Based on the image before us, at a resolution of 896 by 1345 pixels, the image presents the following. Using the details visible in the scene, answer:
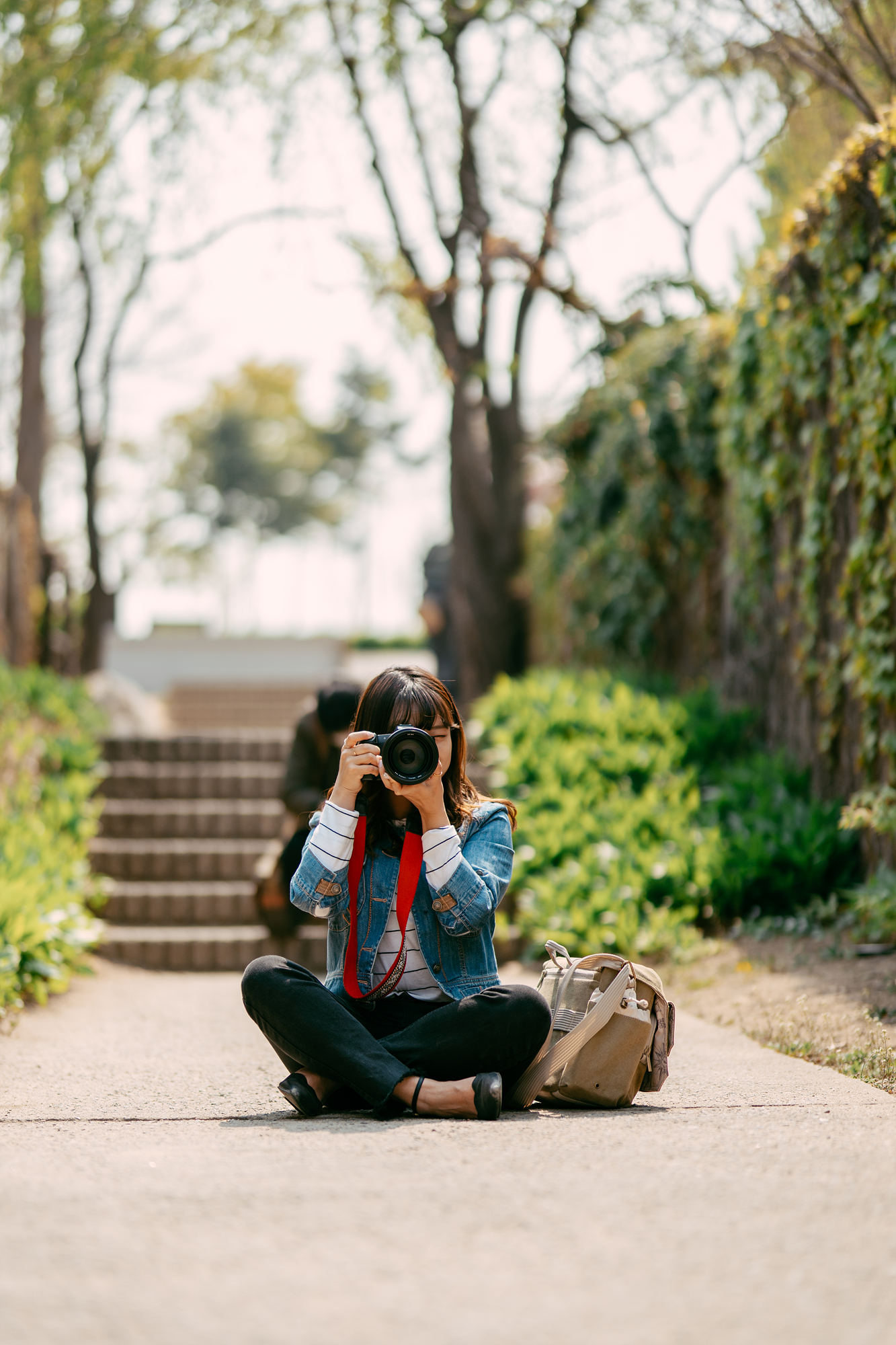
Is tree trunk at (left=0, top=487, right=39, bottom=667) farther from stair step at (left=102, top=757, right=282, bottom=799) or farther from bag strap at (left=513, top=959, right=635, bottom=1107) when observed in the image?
bag strap at (left=513, top=959, right=635, bottom=1107)

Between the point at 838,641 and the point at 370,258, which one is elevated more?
the point at 370,258

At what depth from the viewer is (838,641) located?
5441mm

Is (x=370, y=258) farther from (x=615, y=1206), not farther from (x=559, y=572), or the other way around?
(x=615, y=1206)

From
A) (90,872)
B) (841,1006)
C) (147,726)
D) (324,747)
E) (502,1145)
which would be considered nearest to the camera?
(502,1145)

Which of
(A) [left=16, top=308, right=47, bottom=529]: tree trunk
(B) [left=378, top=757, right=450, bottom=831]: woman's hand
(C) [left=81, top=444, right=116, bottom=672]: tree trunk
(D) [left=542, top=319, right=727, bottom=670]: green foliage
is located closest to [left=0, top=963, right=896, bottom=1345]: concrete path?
(B) [left=378, top=757, right=450, bottom=831]: woman's hand

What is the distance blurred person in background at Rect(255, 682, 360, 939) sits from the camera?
503 cm

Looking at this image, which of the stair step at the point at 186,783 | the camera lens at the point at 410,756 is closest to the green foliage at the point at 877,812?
the camera lens at the point at 410,756

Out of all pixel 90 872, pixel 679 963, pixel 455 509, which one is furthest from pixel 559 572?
pixel 679 963

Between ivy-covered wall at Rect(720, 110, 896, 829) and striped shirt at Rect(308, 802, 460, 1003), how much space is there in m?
2.51

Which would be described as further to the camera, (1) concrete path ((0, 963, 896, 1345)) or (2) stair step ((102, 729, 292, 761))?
(2) stair step ((102, 729, 292, 761))

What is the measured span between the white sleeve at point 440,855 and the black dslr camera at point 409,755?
0.14 metres

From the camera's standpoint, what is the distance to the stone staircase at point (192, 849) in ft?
19.6

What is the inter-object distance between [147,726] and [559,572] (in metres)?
4.35

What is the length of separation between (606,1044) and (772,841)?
255 centimetres
